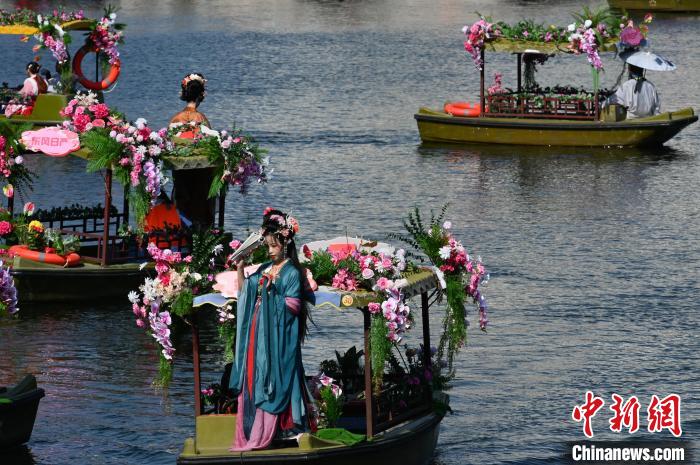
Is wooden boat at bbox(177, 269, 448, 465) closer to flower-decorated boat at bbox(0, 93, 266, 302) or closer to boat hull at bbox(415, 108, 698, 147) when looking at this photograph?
flower-decorated boat at bbox(0, 93, 266, 302)

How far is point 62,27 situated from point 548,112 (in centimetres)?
1131

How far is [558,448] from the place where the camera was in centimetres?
1878

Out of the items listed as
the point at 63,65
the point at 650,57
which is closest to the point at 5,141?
the point at 63,65

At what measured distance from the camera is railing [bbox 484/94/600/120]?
39.7 metres

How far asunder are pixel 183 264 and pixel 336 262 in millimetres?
1363

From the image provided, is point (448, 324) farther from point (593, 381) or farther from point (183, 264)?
point (593, 381)

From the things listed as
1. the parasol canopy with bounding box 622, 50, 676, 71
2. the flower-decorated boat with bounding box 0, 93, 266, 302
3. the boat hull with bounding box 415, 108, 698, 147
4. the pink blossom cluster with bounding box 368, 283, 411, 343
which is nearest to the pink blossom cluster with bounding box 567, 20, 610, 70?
the parasol canopy with bounding box 622, 50, 676, 71

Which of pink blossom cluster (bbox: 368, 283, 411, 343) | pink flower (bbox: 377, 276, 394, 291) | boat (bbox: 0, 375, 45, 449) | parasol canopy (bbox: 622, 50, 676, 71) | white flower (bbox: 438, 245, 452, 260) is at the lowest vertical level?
boat (bbox: 0, 375, 45, 449)

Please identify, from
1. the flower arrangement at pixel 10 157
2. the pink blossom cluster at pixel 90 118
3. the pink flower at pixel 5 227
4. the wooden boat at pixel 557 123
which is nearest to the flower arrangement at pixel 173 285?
the pink blossom cluster at pixel 90 118

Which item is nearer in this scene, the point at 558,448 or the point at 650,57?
the point at 558,448

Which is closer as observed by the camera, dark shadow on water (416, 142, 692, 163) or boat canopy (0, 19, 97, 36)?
boat canopy (0, 19, 97, 36)

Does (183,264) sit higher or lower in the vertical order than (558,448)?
higher

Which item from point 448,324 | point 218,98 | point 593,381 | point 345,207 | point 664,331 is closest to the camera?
point 448,324

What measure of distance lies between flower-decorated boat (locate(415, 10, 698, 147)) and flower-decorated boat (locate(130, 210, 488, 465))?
2304 cm
